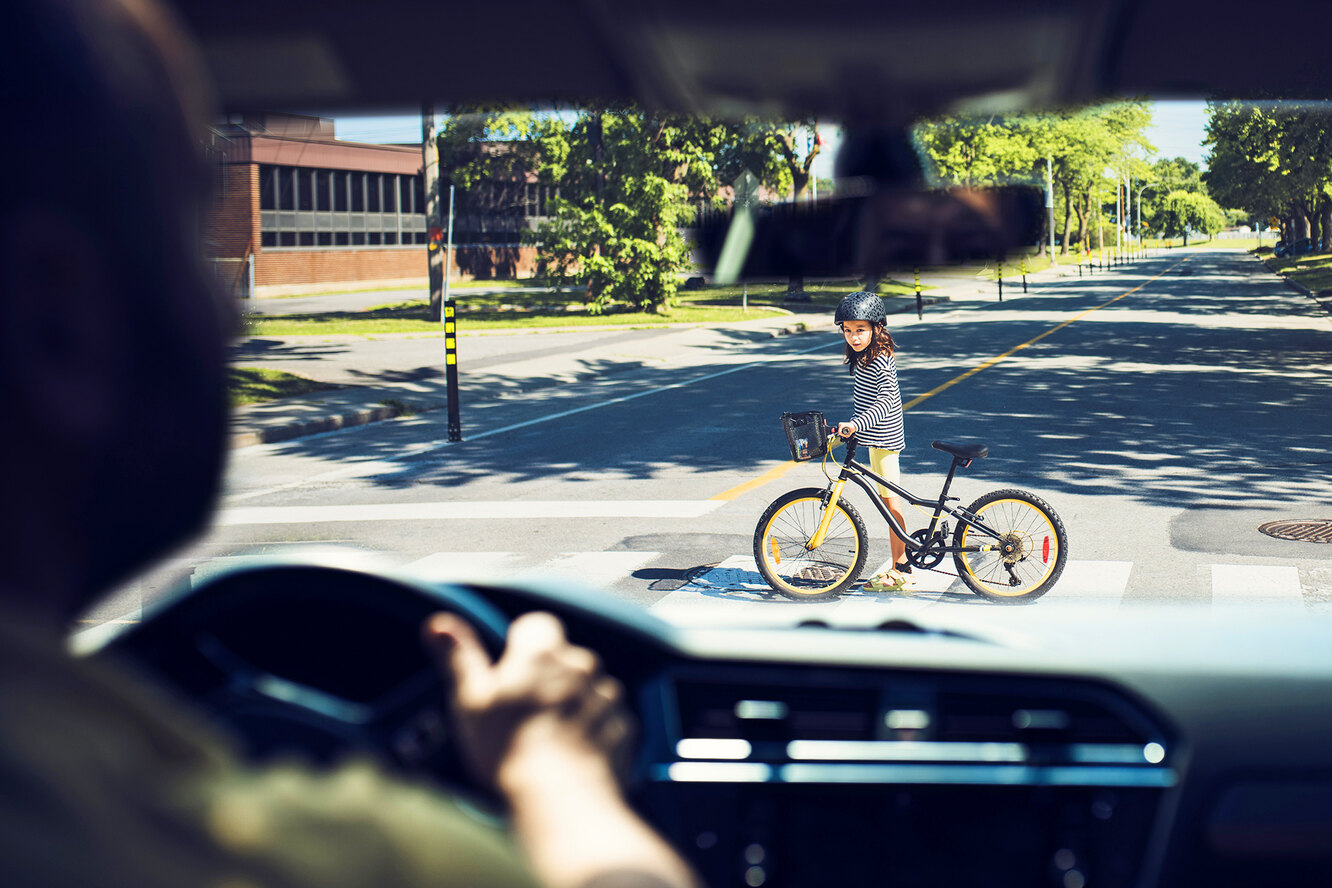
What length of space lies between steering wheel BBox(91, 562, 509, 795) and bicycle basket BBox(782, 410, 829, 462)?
5.28 m

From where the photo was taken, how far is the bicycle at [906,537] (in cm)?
746

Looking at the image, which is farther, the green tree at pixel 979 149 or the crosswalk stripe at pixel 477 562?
the crosswalk stripe at pixel 477 562

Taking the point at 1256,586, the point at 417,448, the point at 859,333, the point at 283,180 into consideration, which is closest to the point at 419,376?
the point at 417,448

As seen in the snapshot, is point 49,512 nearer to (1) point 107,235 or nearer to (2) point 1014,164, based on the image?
(1) point 107,235

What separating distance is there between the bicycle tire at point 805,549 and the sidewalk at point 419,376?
333 cm

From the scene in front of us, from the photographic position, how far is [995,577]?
7.63 m

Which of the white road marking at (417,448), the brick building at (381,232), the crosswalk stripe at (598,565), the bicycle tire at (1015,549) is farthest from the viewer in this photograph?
the brick building at (381,232)

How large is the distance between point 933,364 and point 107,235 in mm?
20918

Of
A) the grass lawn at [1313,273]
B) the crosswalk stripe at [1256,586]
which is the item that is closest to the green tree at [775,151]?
the crosswalk stripe at [1256,586]

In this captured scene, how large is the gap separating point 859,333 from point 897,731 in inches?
232

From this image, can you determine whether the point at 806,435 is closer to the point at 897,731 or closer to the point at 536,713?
the point at 897,731

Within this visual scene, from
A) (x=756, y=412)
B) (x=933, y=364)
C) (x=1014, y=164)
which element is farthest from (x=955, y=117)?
(x=933, y=364)

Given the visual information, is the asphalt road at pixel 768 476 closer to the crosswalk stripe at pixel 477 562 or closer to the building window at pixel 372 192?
the crosswalk stripe at pixel 477 562

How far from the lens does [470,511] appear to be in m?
10.2
